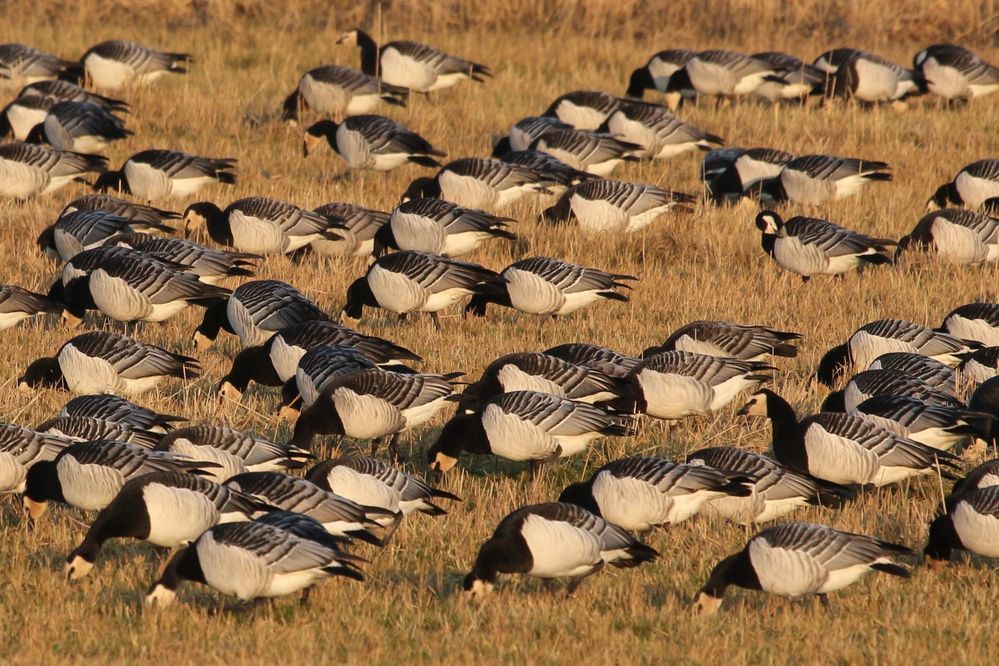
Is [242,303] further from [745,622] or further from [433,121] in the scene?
[433,121]

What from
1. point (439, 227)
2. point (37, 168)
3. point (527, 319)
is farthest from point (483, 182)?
point (37, 168)

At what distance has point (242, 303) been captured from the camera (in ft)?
38.2

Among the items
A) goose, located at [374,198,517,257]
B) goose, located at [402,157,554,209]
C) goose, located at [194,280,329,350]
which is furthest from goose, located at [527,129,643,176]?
goose, located at [194,280,329,350]

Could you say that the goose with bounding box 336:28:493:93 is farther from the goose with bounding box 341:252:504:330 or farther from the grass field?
the goose with bounding box 341:252:504:330

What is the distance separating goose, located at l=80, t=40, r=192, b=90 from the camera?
20516mm

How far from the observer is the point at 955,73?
69.4ft

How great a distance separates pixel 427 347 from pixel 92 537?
5052mm

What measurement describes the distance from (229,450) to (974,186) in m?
10.4

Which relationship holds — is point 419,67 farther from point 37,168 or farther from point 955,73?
point 955,73

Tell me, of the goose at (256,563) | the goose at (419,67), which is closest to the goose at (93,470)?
the goose at (256,563)

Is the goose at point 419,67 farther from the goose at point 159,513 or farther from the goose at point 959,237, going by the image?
the goose at point 159,513

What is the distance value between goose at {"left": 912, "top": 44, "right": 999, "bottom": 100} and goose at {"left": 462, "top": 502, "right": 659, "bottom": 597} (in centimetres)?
1575

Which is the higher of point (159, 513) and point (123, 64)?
point (159, 513)

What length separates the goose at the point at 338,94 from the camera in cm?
1936
